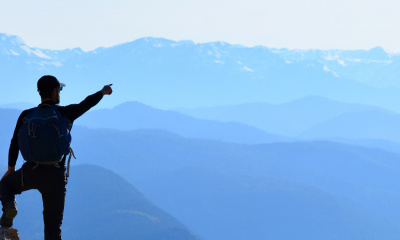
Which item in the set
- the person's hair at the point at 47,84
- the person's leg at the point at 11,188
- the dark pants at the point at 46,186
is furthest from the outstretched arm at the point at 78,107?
the person's leg at the point at 11,188

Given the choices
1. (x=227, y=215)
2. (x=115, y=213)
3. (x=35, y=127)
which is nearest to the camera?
(x=35, y=127)

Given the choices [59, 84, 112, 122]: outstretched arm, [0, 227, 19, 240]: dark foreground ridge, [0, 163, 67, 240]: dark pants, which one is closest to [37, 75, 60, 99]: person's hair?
[59, 84, 112, 122]: outstretched arm

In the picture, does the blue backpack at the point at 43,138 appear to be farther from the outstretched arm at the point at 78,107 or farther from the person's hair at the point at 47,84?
the person's hair at the point at 47,84

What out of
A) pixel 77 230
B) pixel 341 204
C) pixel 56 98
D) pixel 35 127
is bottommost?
pixel 35 127

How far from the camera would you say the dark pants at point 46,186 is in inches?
198

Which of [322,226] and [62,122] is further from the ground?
[322,226]

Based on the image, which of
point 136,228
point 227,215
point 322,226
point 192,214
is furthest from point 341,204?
point 136,228

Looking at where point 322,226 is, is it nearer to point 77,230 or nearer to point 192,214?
point 192,214

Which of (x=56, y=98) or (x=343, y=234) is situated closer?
(x=56, y=98)

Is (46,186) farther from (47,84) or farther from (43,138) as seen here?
(47,84)

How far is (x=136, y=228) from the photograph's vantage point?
448ft

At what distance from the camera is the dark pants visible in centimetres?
504

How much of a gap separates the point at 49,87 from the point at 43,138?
1.77 feet

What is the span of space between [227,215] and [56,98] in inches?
7292
